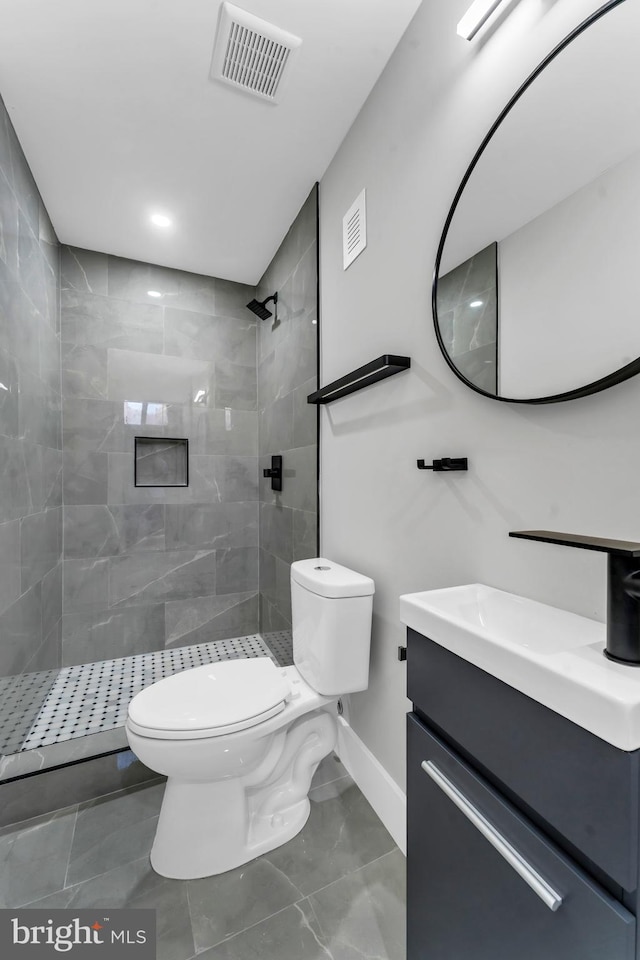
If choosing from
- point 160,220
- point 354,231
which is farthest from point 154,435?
point 354,231

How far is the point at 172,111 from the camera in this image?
63.6 inches

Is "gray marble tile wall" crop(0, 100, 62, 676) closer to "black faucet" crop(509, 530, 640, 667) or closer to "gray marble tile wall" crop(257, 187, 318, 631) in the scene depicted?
"gray marble tile wall" crop(257, 187, 318, 631)

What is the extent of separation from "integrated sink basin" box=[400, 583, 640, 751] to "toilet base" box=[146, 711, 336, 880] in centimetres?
92

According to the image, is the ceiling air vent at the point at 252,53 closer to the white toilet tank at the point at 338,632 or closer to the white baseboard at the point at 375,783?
the white toilet tank at the point at 338,632

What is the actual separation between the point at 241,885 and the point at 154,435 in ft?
7.40

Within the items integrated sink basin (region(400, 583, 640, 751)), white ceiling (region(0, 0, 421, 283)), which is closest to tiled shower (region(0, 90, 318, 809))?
white ceiling (region(0, 0, 421, 283))

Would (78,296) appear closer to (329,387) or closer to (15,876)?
(329,387)

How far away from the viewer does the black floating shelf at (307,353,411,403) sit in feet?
4.23

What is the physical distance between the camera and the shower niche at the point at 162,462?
8.91 ft

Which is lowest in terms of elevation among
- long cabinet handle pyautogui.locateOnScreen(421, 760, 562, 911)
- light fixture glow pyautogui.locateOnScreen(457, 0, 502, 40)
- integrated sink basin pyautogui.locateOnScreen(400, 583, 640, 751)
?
long cabinet handle pyautogui.locateOnScreen(421, 760, 562, 911)

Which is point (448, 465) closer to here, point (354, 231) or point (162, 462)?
point (354, 231)

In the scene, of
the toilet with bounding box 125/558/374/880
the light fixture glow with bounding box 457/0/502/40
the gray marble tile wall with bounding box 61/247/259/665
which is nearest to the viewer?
the light fixture glow with bounding box 457/0/502/40

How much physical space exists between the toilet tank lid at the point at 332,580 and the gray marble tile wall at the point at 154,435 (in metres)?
1.38

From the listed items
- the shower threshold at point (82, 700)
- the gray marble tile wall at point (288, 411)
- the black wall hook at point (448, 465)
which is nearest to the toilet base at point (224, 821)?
the shower threshold at point (82, 700)
